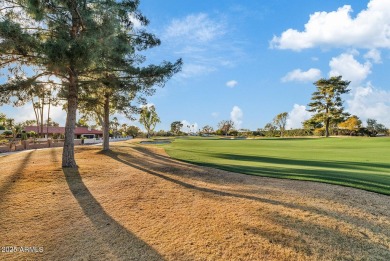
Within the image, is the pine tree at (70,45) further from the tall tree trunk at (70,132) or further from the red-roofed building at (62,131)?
the red-roofed building at (62,131)

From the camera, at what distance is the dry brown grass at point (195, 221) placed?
133 inches

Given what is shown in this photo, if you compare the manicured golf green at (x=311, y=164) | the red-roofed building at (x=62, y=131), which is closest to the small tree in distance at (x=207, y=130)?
the red-roofed building at (x=62, y=131)

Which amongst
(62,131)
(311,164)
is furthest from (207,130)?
(311,164)

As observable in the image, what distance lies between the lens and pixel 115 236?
3.84 meters

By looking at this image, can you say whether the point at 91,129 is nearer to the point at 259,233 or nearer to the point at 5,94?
the point at 5,94

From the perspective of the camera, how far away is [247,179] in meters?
7.38

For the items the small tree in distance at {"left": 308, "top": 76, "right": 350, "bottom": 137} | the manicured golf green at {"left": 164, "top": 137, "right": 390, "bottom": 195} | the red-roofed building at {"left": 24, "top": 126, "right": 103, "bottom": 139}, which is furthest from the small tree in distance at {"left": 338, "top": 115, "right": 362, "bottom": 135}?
the red-roofed building at {"left": 24, "top": 126, "right": 103, "bottom": 139}

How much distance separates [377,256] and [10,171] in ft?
37.0

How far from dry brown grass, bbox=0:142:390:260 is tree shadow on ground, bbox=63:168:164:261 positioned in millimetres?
15

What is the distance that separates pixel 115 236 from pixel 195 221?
4.53 feet

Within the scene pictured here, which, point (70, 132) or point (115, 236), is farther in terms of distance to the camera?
point (70, 132)

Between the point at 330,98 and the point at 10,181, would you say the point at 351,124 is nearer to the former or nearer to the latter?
the point at 330,98

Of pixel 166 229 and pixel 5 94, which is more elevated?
pixel 5 94

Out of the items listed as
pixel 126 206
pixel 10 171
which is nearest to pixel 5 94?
pixel 10 171
